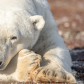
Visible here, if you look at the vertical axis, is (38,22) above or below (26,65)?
above

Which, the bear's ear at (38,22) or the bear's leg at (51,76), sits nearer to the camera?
the bear's leg at (51,76)

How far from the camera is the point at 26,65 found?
2.02 meters

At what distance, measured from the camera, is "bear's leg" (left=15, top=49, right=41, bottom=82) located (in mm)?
1986

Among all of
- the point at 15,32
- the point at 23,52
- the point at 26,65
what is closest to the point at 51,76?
the point at 26,65

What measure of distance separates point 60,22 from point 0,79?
7.19 metres

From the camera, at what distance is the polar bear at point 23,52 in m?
1.92

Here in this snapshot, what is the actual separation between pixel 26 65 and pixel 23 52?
0.14 metres

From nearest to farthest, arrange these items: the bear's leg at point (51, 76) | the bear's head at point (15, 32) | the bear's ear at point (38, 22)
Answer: the bear's leg at point (51, 76) → the bear's head at point (15, 32) → the bear's ear at point (38, 22)

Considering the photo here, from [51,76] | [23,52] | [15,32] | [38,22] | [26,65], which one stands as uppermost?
[38,22]

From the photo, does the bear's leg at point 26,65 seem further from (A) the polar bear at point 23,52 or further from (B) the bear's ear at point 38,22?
(B) the bear's ear at point 38,22

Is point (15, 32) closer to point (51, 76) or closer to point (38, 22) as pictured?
point (38, 22)

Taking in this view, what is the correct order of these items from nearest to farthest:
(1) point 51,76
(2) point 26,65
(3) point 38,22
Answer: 1. (1) point 51,76
2. (2) point 26,65
3. (3) point 38,22

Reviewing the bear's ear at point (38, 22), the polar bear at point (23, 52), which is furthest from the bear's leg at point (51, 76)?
the bear's ear at point (38, 22)

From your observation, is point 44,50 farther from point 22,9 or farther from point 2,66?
point 2,66
